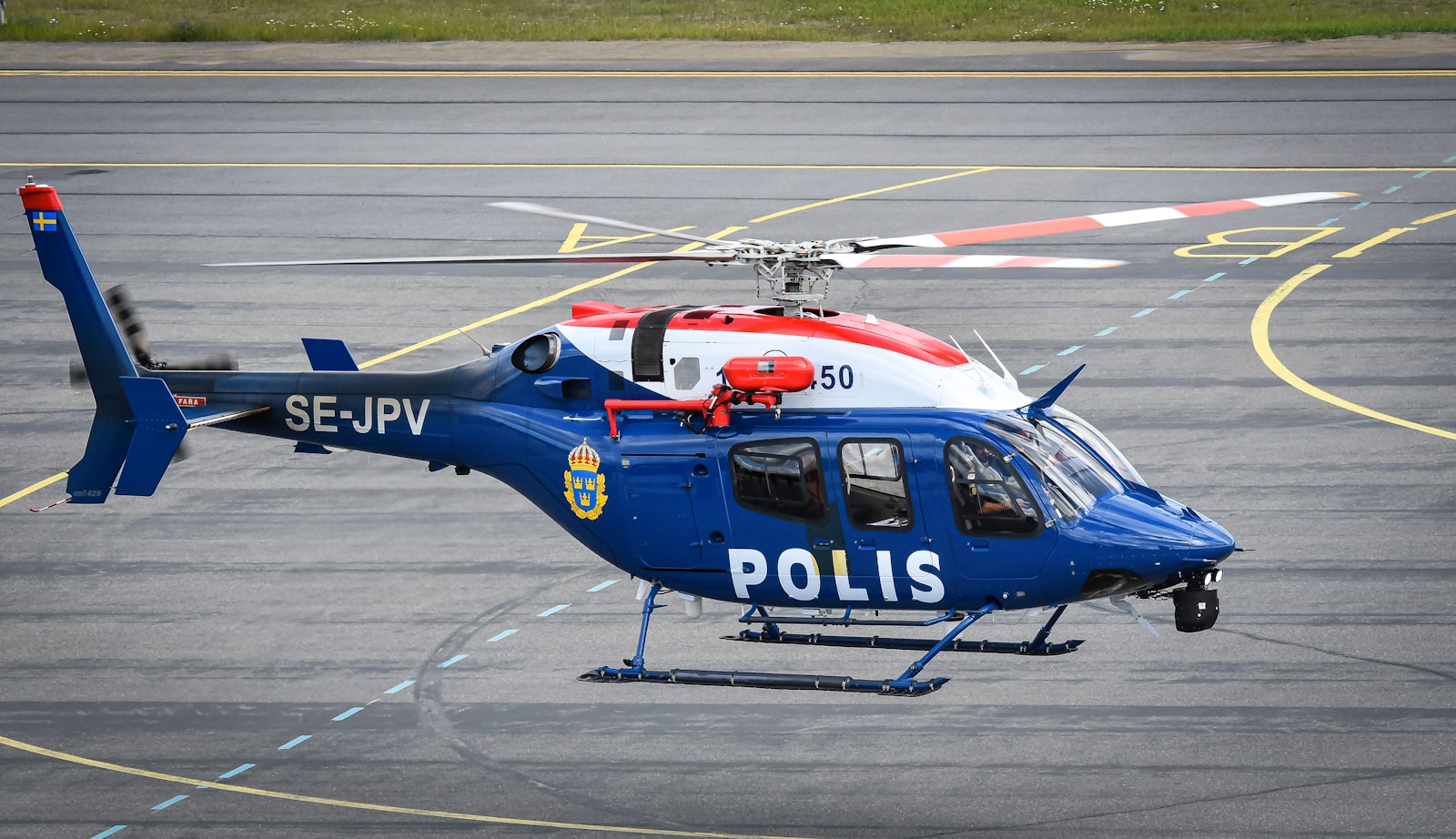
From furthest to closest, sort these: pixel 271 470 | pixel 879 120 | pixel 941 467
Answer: pixel 879 120, pixel 271 470, pixel 941 467

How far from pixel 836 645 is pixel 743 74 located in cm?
3957

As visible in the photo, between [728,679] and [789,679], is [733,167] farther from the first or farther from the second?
[728,679]

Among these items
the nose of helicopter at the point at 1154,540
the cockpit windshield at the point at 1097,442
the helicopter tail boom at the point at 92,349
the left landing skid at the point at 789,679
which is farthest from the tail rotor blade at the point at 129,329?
the nose of helicopter at the point at 1154,540

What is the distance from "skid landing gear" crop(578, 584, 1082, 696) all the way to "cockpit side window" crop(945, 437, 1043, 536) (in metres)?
1.04

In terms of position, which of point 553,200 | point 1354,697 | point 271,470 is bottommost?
point 1354,697

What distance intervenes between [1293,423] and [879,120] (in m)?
23.0

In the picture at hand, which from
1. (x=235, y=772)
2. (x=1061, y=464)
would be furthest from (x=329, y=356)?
(x=1061, y=464)

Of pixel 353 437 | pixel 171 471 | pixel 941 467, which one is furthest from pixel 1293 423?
pixel 171 471

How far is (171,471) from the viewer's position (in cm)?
3366

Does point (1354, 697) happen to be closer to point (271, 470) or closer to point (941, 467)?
point (941, 467)

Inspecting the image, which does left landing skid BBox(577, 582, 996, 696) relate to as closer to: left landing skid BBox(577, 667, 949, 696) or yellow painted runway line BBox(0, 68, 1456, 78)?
left landing skid BBox(577, 667, 949, 696)

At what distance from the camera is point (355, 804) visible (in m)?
22.9

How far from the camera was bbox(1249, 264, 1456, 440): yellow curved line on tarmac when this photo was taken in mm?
34219

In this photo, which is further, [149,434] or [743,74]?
[743,74]
